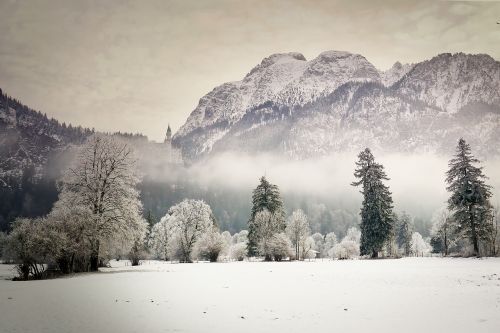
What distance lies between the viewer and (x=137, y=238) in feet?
118

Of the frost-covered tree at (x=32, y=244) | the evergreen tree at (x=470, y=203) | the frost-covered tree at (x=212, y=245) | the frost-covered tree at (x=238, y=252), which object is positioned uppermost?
the evergreen tree at (x=470, y=203)

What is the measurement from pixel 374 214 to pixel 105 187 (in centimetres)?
3705

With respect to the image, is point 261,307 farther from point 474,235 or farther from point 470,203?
point 470,203

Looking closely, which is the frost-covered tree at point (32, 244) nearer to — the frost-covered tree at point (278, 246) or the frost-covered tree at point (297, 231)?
the frost-covered tree at point (278, 246)

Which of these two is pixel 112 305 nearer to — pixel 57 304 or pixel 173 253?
pixel 57 304

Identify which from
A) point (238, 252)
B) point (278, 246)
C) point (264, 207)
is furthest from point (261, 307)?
point (238, 252)

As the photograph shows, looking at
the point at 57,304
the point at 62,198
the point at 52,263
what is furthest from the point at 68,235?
the point at 57,304

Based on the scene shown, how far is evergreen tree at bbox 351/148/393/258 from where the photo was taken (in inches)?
2061

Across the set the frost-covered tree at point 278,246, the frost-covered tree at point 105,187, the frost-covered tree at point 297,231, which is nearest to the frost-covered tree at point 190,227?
the frost-covered tree at point 297,231

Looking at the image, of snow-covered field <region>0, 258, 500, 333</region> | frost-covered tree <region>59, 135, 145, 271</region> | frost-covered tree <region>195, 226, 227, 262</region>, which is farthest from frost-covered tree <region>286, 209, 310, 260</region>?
snow-covered field <region>0, 258, 500, 333</region>

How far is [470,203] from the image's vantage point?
44594 millimetres

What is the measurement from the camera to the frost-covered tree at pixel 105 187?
3294cm

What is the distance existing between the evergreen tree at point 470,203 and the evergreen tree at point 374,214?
9130 millimetres

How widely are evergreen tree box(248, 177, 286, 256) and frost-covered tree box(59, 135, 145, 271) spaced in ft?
93.4
